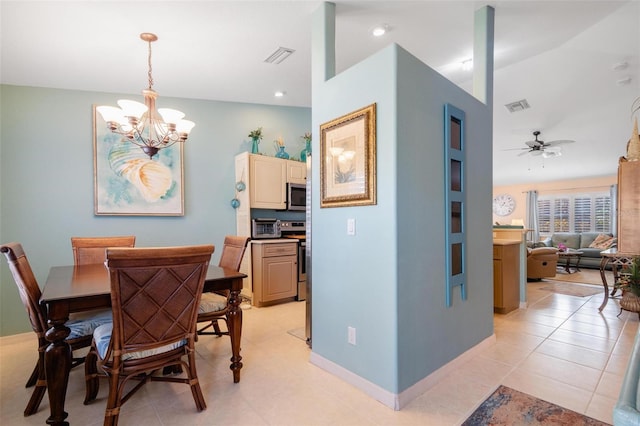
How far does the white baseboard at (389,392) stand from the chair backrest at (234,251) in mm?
1017

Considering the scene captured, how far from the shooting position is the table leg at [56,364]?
5.35 feet

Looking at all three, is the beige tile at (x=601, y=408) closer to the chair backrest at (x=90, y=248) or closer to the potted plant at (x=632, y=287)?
the potted plant at (x=632, y=287)

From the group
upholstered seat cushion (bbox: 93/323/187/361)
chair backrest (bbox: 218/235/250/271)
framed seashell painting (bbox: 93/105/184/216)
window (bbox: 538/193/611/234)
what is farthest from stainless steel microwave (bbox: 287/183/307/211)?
window (bbox: 538/193/611/234)

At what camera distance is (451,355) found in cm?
233

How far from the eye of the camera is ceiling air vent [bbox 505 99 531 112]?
16.2 feet

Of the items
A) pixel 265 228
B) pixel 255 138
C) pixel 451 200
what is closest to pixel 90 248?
pixel 265 228

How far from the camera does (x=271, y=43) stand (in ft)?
9.58

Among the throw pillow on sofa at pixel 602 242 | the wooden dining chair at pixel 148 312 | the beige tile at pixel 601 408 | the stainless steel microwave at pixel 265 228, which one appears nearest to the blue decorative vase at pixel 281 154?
the stainless steel microwave at pixel 265 228

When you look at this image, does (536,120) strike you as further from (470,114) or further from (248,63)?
(248,63)

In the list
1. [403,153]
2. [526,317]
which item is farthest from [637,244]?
[526,317]

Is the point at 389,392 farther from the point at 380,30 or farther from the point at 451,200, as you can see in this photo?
the point at 380,30

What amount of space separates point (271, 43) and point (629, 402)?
322 centimetres

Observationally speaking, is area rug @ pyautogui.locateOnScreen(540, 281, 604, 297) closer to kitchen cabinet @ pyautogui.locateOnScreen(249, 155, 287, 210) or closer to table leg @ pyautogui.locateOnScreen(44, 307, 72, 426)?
kitchen cabinet @ pyautogui.locateOnScreen(249, 155, 287, 210)

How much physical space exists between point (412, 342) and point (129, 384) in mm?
2011
